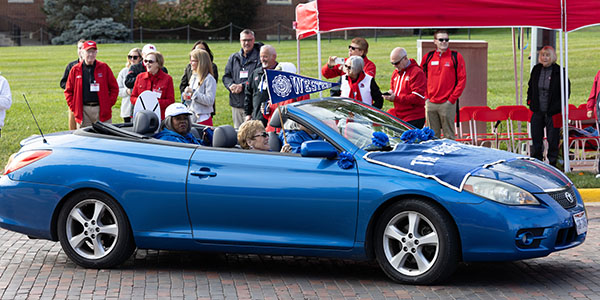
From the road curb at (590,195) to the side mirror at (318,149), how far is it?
563 centimetres

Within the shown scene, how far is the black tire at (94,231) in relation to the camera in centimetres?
743

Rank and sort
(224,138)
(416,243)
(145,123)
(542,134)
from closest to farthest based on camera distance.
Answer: (416,243)
(224,138)
(145,123)
(542,134)

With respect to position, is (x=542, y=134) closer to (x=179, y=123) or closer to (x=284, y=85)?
(x=284, y=85)

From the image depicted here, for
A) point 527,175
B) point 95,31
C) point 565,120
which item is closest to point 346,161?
point 527,175

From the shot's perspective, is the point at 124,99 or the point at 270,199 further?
the point at 124,99

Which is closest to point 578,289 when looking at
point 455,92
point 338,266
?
point 338,266

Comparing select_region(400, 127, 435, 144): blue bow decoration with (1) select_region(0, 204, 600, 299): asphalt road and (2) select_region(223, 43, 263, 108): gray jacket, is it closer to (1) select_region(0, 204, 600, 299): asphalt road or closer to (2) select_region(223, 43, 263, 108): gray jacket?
(1) select_region(0, 204, 600, 299): asphalt road

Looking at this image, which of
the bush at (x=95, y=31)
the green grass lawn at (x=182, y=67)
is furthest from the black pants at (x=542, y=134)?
the bush at (x=95, y=31)

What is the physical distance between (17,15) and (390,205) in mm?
46420

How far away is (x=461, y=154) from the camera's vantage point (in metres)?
7.10

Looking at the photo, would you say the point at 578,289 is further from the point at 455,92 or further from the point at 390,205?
the point at 455,92

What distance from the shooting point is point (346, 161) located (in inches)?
270

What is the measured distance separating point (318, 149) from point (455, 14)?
6.12 m

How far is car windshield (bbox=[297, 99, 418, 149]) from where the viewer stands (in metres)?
7.32
